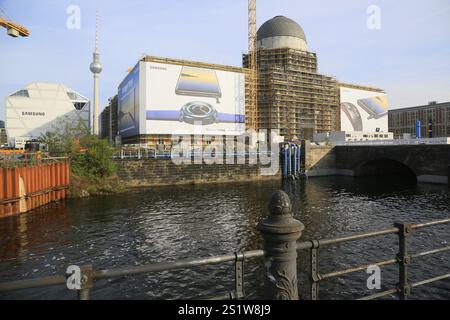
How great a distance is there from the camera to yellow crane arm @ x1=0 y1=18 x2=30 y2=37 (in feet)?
198

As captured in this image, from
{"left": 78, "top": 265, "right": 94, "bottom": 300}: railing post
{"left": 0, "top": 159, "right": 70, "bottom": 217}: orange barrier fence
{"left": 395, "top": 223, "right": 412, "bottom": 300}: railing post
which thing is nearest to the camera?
{"left": 78, "top": 265, "right": 94, "bottom": 300}: railing post

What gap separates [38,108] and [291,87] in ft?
258

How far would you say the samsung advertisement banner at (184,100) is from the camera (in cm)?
7588

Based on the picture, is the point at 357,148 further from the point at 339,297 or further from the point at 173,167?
the point at 339,297

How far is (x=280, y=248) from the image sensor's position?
439 cm

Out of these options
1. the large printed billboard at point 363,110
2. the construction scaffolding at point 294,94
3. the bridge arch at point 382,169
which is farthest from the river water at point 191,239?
the large printed billboard at point 363,110

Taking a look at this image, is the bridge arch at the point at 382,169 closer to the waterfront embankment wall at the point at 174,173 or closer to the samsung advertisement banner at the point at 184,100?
the waterfront embankment wall at the point at 174,173

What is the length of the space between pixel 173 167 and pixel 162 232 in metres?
26.2

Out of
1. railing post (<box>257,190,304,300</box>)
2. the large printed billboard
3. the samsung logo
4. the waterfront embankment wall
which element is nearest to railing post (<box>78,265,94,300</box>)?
railing post (<box>257,190,304,300</box>)

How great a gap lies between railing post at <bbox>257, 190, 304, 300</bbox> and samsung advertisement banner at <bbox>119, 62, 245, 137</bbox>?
7365cm

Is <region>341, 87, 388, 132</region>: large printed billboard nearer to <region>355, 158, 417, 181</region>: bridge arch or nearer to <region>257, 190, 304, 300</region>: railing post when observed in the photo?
<region>355, 158, 417, 181</region>: bridge arch

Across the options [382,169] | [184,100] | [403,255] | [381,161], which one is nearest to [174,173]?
[184,100]

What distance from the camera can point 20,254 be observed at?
50.6ft
